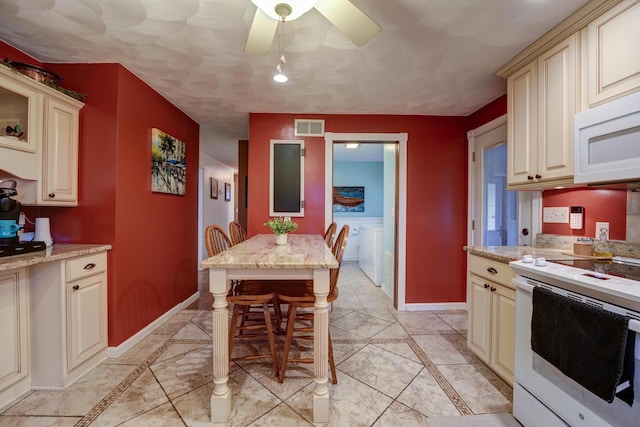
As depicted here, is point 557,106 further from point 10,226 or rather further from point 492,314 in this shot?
point 10,226

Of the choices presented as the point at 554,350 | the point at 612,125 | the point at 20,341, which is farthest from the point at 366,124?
the point at 20,341

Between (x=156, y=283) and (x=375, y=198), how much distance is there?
15.3 ft

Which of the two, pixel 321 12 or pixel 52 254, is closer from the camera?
pixel 321 12

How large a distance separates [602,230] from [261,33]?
2410 millimetres

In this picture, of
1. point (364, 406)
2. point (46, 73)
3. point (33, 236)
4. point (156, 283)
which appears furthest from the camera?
point (156, 283)

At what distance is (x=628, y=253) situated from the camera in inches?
63.3

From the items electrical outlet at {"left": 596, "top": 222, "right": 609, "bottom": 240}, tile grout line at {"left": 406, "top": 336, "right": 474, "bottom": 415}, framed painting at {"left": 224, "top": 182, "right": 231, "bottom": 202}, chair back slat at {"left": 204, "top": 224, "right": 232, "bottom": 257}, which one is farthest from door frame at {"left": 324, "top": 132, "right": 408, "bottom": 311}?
framed painting at {"left": 224, "top": 182, "right": 231, "bottom": 202}

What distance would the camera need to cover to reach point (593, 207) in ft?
5.98

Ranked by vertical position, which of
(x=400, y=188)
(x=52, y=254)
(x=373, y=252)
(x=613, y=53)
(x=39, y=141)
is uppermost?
(x=613, y=53)

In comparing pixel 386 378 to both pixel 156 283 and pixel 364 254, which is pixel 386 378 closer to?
pixel 156 283

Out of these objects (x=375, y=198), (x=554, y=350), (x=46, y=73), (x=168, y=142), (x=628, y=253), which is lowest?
(x=554, y=350)

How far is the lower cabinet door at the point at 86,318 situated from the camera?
5.76ft

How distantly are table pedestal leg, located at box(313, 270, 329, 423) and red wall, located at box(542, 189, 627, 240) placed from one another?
1849mm

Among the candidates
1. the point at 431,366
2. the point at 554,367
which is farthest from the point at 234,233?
the point at 554,367
